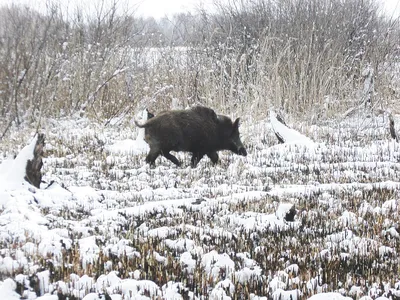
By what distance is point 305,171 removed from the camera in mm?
8227

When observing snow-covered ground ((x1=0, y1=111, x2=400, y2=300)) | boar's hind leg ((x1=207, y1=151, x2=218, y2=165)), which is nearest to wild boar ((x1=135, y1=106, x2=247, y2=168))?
boar's hind leg ((x1=207, y1=151, x2=218, y2=165))

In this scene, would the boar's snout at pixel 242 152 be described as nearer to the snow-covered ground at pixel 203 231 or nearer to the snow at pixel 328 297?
the snow-covered ground at pixel 203 231

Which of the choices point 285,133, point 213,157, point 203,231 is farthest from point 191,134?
point 203,231

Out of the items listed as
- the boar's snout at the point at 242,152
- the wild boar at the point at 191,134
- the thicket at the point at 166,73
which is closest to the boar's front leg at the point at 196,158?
the wild boar at the point at 191,134

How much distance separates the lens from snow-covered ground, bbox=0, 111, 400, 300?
3.32 m

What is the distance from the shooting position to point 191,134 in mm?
9008

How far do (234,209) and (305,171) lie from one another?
9.71ft

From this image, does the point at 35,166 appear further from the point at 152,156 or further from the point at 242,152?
the point at 242,152

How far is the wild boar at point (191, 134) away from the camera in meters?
8.63

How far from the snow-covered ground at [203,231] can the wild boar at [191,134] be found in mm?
351

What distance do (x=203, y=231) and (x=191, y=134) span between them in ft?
14.6

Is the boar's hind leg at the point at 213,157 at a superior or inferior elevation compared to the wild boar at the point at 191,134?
inferior

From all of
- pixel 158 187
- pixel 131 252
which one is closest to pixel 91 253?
pixel 131 252

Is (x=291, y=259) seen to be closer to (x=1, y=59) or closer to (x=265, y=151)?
(x=265, y=151)
